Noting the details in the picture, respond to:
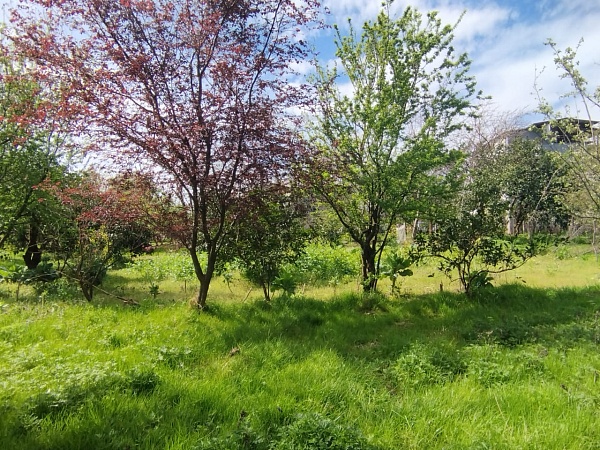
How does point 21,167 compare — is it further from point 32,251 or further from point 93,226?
point 93,226

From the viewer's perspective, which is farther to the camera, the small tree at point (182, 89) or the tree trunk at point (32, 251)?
the tree trunk at point (32, 251)

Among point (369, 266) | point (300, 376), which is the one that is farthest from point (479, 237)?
point (300, 376)

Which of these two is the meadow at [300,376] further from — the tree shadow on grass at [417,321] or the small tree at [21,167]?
the small tree at [21,167]

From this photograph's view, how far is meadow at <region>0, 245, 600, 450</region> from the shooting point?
2.42m

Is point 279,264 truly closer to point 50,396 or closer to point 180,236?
point 180,236

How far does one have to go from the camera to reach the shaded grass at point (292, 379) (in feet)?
7.92

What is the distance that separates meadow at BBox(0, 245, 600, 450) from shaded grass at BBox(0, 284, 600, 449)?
14mm

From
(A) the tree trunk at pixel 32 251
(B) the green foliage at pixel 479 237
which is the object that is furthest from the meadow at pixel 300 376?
(A) the tree trunk at pixel 32 251

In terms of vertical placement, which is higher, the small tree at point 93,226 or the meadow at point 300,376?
the small tree at point 93,226

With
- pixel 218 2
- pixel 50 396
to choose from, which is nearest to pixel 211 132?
pixel 218 2

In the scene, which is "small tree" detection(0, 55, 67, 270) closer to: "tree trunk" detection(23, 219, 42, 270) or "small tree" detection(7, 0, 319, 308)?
"tree trunk" detection(23, 219, 42, 270)

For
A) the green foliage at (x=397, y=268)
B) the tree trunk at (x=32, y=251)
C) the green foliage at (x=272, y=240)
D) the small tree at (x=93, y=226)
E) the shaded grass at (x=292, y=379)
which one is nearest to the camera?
the shaded grass at (x=292, y=379)

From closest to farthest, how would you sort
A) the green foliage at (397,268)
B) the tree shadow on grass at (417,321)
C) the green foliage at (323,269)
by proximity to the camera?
the tree shadow on grass at (417,321) → the green foliage at (397,268) → the green foliage at (323,269)

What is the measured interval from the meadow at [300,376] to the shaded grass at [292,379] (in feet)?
0.05
